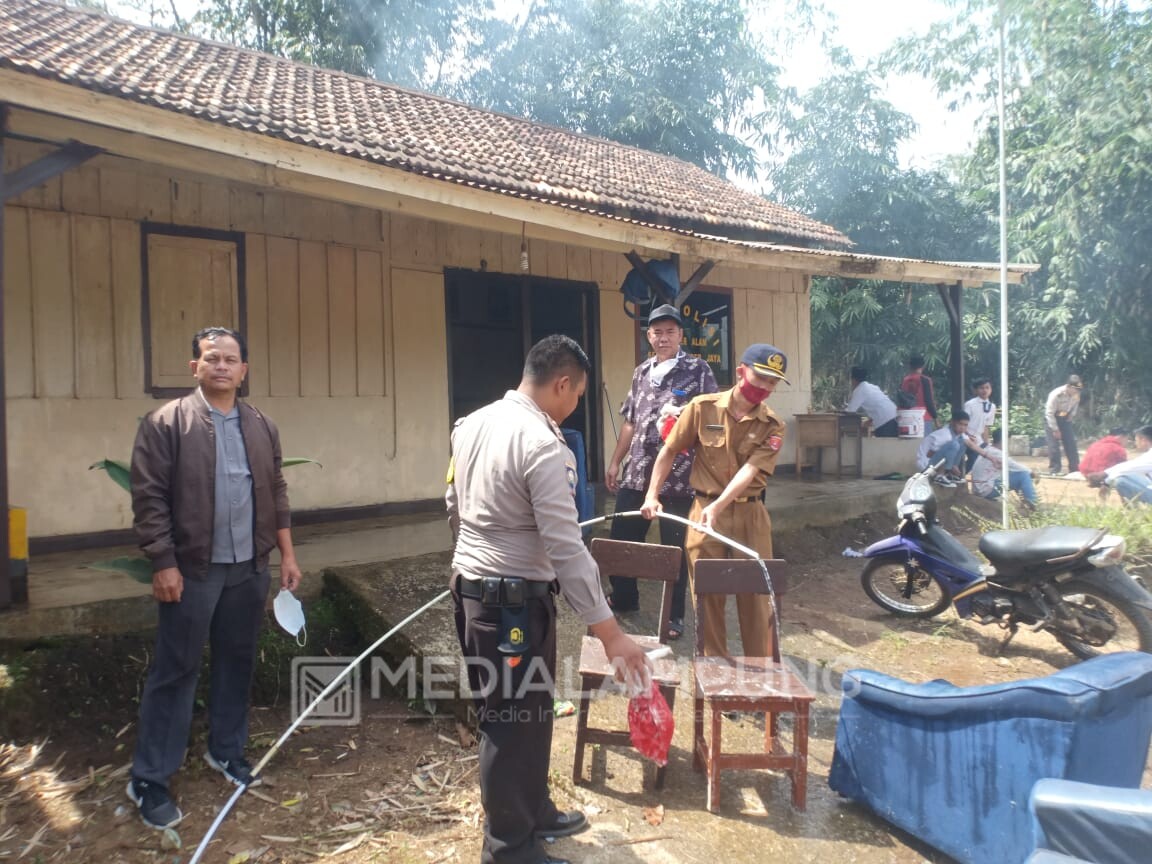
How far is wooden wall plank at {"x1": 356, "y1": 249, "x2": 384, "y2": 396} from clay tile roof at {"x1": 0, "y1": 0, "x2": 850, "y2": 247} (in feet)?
3.59

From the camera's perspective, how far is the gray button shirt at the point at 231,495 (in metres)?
2.98

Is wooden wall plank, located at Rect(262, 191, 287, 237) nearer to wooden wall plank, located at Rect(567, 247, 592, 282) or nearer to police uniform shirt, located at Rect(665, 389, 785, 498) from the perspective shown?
wooden wall plank, located at Rect(567, 247, 592, 282)

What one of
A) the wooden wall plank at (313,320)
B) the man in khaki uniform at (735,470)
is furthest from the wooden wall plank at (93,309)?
the man in khaki uniform at (735,470)

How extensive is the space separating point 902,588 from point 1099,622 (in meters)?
1.31

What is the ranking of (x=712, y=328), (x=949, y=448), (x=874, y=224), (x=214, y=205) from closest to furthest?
1. (x=214, y=205)
2. (x=949, y=448)
3. (x=712, y=328)
4. (x=874, y=224)

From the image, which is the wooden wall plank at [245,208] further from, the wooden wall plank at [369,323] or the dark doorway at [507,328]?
the dark doorway at [507,328]

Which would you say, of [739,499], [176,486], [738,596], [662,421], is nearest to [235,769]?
[176,486]

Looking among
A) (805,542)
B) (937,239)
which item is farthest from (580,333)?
(937,239)

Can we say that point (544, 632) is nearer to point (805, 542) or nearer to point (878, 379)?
point (805, 542)

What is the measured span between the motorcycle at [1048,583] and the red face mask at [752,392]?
2155mm

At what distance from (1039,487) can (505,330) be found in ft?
24.3

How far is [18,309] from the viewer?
504 centimetres

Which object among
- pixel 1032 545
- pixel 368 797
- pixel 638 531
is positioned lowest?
pixel 368 797

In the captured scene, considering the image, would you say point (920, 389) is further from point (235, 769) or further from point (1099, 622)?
A: point (235, 769)
